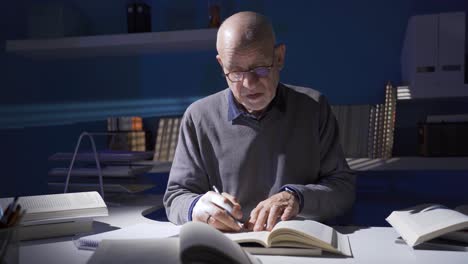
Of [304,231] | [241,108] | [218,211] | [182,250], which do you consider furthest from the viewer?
[241,108]

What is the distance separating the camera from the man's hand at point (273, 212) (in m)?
1.19

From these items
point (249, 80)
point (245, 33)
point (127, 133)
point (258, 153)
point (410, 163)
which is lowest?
point (410, 163)

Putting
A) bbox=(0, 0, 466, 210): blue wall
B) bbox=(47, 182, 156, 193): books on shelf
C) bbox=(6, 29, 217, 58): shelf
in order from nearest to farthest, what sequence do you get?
bbox=(47, 182, 156, 193): books on shelf < bbox=(6, 29, 217, 58): shelf < bbox=(0, 0, 466, 210): blue wall

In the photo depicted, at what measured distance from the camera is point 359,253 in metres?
1.04

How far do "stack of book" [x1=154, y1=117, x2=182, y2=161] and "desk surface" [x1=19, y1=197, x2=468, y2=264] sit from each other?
1367 millimetres

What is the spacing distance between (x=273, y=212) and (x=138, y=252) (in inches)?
16.0

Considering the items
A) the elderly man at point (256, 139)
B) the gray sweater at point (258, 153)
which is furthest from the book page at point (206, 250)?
the gray sweater at point (258, 153)

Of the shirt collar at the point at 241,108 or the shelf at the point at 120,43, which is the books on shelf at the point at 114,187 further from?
the shelf at the point at 120,43

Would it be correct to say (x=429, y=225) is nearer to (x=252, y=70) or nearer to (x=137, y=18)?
(x=252, y=70)

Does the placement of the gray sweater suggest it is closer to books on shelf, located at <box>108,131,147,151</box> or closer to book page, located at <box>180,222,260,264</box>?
book page, located at <box>180,222,260,264</box>

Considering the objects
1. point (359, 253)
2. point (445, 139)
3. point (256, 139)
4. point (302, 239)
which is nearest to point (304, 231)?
point (302, 239)

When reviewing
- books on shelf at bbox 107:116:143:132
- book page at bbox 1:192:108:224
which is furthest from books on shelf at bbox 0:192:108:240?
books on shelf at bbox 107:116:143:132

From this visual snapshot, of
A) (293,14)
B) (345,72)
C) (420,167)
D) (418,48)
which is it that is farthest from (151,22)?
(420,167)

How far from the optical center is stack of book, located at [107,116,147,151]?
8.93 feet
